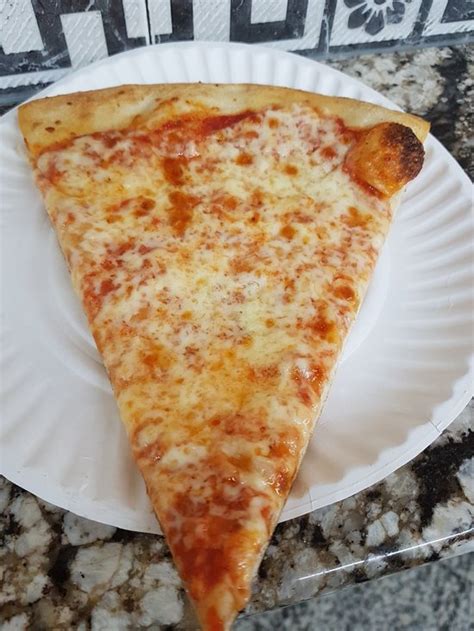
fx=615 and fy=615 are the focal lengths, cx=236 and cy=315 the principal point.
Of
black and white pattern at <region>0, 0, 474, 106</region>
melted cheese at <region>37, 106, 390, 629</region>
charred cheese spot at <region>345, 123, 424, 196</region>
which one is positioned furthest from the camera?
black and white pattern at <region>0, 0, 474, 106</region>

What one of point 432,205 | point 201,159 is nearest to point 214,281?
point 201,159

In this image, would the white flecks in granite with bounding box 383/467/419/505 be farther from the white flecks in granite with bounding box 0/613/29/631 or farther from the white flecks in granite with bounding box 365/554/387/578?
the white flecks in granite with bounding box 0/613/29/631

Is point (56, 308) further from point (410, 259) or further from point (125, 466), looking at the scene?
point (410, 259)

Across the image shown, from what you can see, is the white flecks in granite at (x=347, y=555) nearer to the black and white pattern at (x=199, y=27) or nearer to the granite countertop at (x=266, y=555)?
the granite countertop at (x=266, y=555)

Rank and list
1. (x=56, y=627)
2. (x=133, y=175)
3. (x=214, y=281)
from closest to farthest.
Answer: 1. (x=56, y=627)
2. (x=214, y=281)
3. (x=133, y=175)

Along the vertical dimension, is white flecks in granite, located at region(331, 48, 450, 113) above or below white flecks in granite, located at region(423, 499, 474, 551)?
above

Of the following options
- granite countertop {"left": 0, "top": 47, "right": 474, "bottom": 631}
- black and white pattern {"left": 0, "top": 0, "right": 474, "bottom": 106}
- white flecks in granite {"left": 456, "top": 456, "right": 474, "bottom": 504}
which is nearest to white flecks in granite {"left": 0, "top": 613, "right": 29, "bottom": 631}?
granite countertop {"left": 0, "top": 47, "right": 474, "bottom": 631}

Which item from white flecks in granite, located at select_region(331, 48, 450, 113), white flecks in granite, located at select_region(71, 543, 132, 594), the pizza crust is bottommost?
white flecks in granite, located at select_region(71, 543, 132, 594)
